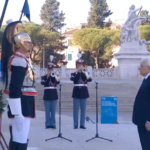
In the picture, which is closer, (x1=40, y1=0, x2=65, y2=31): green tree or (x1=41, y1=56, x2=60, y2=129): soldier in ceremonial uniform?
(x1=41, y1=56, x2=60, y2=129): soldier in ceremonial uniform

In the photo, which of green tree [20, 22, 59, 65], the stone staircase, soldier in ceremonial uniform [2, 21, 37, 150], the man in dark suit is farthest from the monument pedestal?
green tree [20, 22, 59, 65]

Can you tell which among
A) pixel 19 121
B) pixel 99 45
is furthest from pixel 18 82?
pixel 99 45

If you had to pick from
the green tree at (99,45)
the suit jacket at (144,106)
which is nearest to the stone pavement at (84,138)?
the suit jacket at (144,106)

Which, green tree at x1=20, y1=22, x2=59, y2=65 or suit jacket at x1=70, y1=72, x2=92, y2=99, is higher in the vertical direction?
green tree at x1=20, y1=22, x2=59, y2=65

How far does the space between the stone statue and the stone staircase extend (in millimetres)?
8094

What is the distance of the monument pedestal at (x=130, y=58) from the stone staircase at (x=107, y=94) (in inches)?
248

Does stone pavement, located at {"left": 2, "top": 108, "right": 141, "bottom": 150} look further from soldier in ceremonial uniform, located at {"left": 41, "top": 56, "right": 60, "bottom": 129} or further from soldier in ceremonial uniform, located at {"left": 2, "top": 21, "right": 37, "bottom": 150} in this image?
soldier in ceremonial uniform, located at {"left": 2, "top": 21, "right": 37, "bottom": 150}

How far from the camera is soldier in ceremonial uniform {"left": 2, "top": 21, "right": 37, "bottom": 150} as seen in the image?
4039 millimetres

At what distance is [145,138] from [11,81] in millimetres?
2025

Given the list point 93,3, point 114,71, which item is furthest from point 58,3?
point 114,71

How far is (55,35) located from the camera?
183 ft

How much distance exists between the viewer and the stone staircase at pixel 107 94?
18328 mm

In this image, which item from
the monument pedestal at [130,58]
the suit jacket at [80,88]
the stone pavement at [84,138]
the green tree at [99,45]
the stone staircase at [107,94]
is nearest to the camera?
the stone pavement at [84,138]

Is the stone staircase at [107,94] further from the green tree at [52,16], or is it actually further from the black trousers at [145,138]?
the green tree at [52,16]
